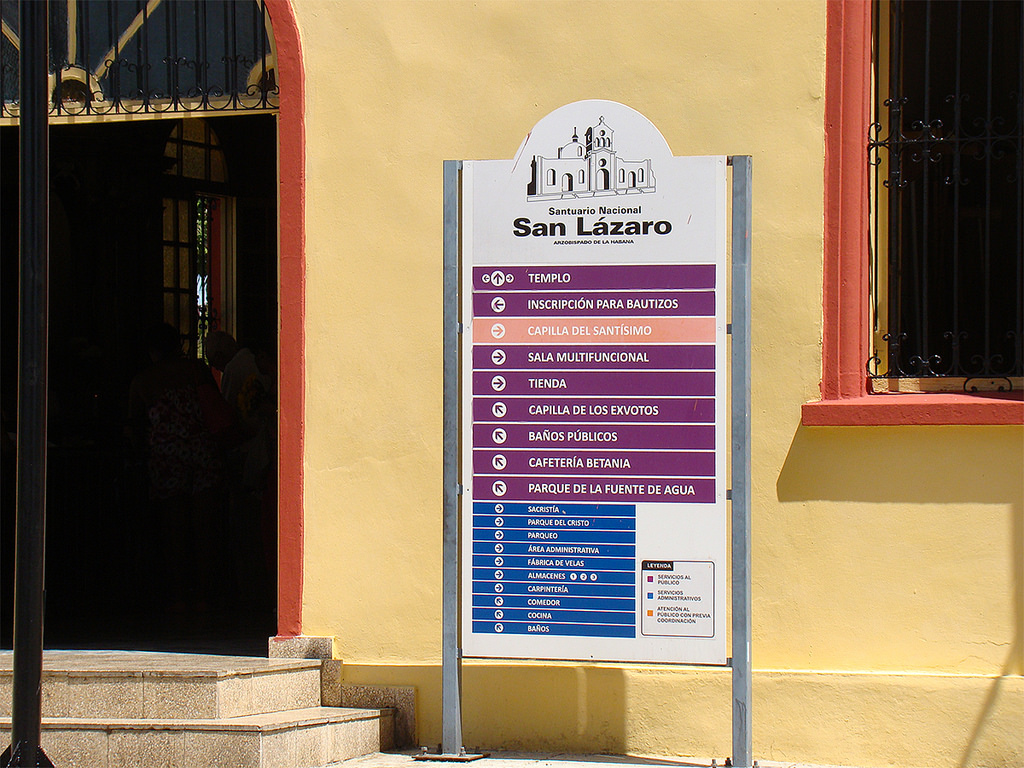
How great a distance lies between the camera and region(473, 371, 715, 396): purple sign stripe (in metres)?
4.76

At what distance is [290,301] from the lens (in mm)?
5719

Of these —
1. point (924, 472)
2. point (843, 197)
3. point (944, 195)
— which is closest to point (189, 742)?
point (924, 472)

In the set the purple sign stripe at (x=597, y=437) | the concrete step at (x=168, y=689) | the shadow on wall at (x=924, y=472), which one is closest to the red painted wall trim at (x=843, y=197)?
the shadow on wall at (x=924, y=472)

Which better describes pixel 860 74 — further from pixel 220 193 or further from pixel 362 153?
pixel 220 193

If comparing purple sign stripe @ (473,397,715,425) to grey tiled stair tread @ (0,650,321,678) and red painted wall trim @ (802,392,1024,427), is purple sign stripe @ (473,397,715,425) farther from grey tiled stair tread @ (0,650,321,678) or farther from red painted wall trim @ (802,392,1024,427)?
grey tiled stair tread @ (0,650,321,678)

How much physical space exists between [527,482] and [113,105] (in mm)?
3072

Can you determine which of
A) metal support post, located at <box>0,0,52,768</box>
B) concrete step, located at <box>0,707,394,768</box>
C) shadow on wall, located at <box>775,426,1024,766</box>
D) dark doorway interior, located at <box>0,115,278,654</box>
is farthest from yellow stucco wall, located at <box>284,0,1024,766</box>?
metal support post, located at <box>0,0,52,768</box>

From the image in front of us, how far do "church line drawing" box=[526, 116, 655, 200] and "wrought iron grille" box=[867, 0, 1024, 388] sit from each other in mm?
1376

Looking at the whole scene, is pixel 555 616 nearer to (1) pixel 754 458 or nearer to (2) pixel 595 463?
(2) pixel 595 463

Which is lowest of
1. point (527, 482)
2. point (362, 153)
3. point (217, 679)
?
point (217, 679)

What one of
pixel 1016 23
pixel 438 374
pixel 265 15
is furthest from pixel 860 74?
pixel 265 15

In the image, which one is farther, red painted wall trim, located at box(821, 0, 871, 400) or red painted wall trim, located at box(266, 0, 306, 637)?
red painted wall trim, located at box(266, 0, 306, 637)

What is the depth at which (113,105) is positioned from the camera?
6.11m

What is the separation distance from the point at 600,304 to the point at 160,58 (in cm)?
288
